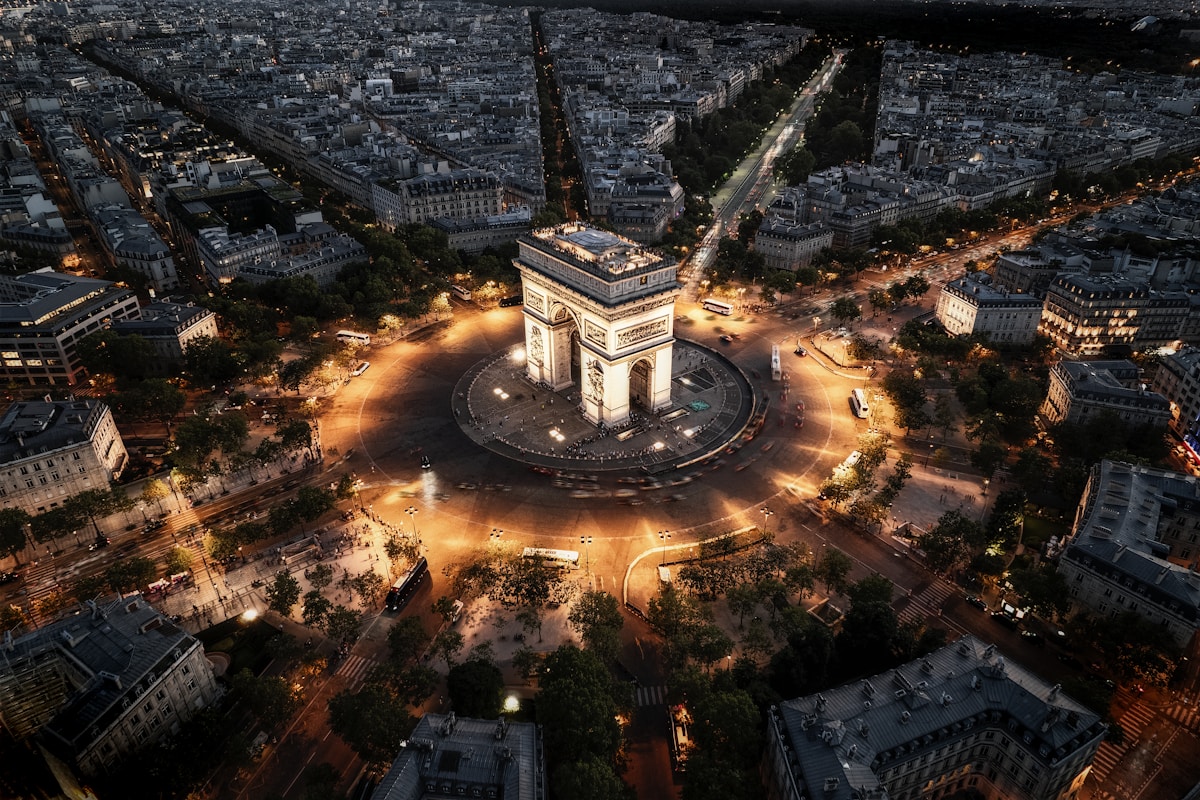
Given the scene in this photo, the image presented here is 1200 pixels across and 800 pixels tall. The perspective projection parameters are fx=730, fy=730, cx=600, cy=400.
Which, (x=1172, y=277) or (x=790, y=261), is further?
(x=790, y=261)

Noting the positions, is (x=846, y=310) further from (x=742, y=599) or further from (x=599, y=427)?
(x=742, y=599)

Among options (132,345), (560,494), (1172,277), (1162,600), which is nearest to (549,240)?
(560,494)

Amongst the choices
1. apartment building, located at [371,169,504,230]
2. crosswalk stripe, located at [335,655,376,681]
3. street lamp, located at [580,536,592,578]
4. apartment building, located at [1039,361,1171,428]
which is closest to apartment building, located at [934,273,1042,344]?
apartment building, located at [1039,361,1171,428]

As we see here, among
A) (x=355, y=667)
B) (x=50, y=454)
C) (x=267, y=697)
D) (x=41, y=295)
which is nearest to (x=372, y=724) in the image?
(x=267, y=697)

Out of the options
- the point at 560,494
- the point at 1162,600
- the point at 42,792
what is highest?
the point at 42,792

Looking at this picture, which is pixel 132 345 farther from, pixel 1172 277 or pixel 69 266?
pixel 1172 277

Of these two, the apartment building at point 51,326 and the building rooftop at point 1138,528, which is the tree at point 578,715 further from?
the apartment building at point 51,326
